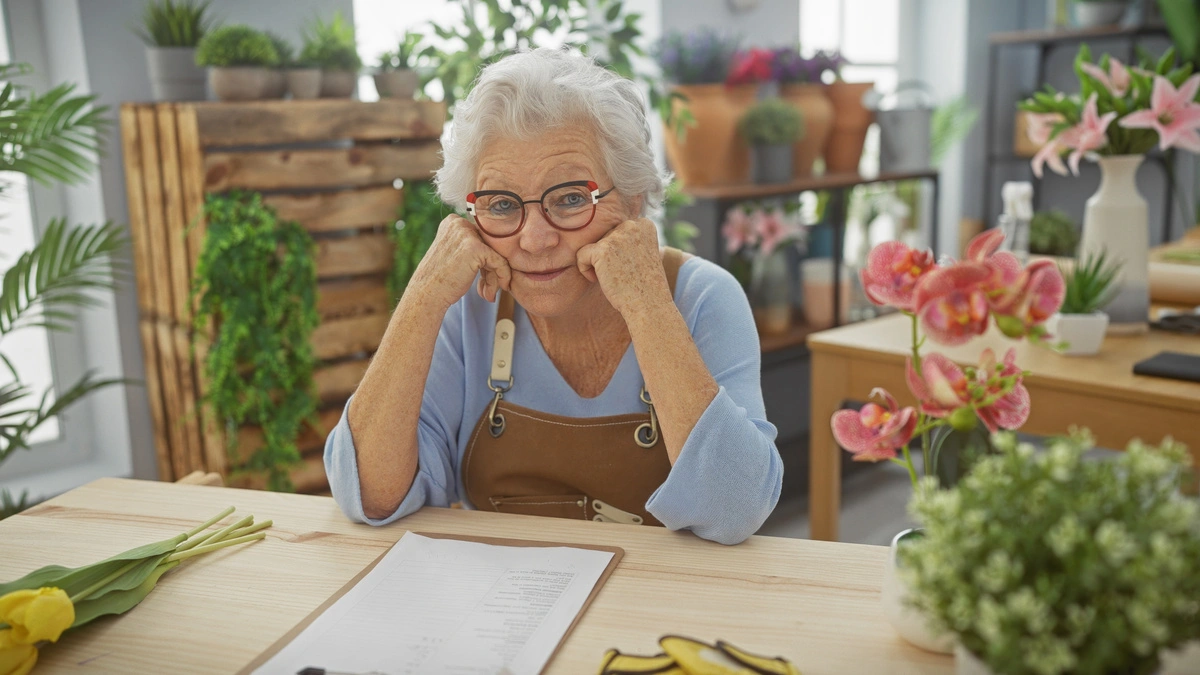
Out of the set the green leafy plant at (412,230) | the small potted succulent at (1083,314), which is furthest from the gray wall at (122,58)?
the small potted succulent at (1083,314)

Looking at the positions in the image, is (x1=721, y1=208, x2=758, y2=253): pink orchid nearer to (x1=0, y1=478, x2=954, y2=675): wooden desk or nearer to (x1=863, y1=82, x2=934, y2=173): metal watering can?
(x1=863, y1=82, x2=934, y2=173): metal watering can

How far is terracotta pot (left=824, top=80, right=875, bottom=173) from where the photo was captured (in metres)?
3.79

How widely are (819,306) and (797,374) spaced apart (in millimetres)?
304

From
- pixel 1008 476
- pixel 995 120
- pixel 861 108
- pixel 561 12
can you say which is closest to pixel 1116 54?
pixel 995 120

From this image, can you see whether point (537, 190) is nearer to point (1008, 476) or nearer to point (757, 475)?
point (757, 475)

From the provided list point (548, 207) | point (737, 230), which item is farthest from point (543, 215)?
point (737, 230)

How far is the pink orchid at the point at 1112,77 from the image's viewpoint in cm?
206

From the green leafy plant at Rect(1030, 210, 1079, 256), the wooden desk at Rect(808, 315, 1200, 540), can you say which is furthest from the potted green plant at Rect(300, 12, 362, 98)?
the green leafy plant at Rect(1030, 210, 1079, 256)

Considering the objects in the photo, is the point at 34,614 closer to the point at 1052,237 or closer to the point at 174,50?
the point at 174,50

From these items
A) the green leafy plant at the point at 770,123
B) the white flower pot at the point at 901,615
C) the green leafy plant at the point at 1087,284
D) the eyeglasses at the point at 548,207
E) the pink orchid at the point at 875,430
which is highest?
the green leafy plant at the point at 770,123

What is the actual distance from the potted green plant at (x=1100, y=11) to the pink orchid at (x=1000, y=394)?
15.3 feet

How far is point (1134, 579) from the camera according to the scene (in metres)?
0.60

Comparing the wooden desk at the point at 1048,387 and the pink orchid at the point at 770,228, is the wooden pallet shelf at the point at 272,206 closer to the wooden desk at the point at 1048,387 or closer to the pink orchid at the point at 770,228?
the wooden desk at the point at 1048,387

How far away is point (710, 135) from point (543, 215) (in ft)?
7.09
